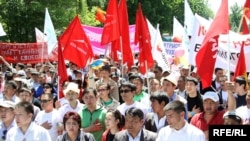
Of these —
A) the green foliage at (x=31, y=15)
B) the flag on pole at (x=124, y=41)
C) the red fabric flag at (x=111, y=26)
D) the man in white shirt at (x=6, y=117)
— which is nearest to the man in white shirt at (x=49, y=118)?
the man in white shirt at (x=6, y=117)

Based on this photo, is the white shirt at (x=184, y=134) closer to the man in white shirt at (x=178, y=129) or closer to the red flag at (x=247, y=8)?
the man in white shirt at (x=178, y=129)

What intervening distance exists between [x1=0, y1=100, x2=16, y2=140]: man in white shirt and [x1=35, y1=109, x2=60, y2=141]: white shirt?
67 centimetres

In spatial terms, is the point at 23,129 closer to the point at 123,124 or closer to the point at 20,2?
the point at 123,124

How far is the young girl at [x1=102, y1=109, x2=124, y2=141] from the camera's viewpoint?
579 cm

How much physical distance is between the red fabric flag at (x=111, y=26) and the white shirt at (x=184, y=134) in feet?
15.5

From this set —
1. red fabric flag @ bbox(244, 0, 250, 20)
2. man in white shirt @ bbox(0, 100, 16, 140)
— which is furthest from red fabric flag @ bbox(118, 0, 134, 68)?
man in white shirt @ bbox(0, 100, 16, 140)

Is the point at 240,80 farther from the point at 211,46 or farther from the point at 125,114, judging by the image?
the point at 125,114

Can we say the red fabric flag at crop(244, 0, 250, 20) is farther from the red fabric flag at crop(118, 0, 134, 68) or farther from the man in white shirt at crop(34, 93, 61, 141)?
the man in white shirt at crop(34, 93, 61, 141)

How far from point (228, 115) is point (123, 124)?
1.24 meters

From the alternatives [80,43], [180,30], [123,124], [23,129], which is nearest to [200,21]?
[80,43]

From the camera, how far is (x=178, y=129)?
5.04m

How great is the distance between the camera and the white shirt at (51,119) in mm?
6801

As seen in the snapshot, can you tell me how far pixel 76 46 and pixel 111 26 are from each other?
0.76m

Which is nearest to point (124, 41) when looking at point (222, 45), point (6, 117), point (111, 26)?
point (111, 26)
